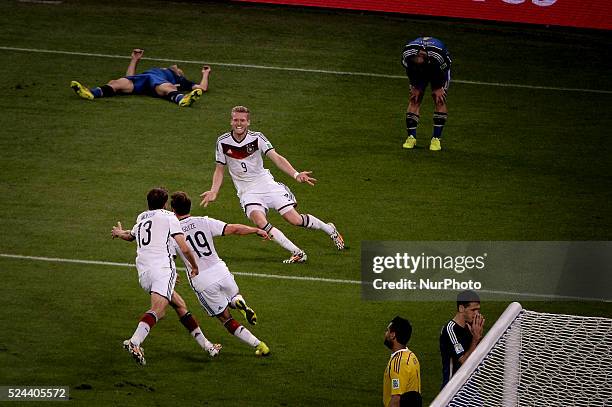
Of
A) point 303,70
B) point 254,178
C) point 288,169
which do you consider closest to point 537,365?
point 288,169

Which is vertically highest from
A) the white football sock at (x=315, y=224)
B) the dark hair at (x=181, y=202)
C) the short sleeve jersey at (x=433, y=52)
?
the short sleeve jersey at (x=433, y=52)

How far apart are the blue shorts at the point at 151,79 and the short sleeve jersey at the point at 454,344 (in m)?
10.9

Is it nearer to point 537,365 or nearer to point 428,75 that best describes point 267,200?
point 428,75

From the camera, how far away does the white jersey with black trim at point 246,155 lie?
15039 mm

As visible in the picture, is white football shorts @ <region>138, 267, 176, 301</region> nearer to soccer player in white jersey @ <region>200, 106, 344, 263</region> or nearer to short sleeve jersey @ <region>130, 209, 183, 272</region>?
short sleeve jersey @ <region>130, 209, 183, 272</region>

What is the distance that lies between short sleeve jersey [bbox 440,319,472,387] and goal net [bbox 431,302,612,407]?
0.80 meters

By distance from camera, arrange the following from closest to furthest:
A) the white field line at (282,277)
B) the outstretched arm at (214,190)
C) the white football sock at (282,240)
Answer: the outstretched arm at (214,190) → the white field line at (282,277) → the white football sock at (282,240)

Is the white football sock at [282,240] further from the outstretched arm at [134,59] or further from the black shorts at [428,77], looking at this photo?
the outstretched arm at [134,59]

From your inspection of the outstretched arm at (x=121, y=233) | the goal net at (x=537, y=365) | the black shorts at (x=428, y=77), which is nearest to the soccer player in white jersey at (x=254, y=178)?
the outstretched arm at (x=121, y=233)

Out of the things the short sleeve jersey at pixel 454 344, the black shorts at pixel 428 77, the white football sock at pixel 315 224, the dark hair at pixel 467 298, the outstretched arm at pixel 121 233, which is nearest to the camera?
the short sleeve jersey at pixel 454 344

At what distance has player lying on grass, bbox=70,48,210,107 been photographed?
20.7 meters

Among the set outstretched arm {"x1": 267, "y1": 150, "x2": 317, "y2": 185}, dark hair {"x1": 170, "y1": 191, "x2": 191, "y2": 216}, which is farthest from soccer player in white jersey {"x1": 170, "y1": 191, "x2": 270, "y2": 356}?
outstretched arm {"x1": 267, "y1": 150, "x2": 317, "y2": 185}

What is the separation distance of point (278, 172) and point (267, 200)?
10.2 ft

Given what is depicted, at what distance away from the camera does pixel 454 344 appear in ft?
36.4
